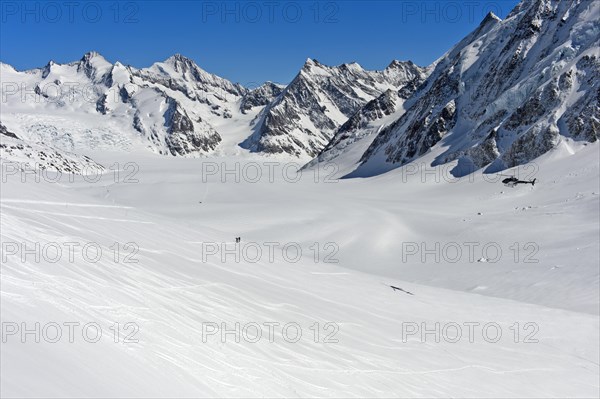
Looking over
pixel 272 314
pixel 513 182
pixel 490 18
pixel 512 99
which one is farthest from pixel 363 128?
pixel 272 314

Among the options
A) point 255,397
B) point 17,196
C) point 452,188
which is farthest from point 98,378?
point 452,188

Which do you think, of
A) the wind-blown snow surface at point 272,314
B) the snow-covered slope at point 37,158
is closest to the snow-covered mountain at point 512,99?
the wind-blown snow surface at point 272,314

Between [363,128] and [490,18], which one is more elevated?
[490,18]

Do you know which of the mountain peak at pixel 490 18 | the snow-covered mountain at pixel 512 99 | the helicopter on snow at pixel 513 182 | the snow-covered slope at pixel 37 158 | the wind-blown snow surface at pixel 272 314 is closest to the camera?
the wind-blown snow surface at pixel 272 314

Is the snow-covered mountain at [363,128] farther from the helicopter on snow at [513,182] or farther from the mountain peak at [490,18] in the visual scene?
the helicopter on snow at [513,182]

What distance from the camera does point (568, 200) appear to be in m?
30.6

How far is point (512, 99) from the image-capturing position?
57156 millimetres

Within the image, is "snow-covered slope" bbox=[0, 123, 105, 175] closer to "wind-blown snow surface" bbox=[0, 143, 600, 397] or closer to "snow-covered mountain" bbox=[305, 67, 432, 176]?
"snow-covered mountain" bbox=[305, 67, 432, 176]

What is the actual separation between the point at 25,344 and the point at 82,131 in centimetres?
18347

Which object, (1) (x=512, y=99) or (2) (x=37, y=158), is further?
(2) (x=37, y=158)

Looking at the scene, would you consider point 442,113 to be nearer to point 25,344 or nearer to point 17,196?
point 17,196

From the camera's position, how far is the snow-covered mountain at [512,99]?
47625 mm

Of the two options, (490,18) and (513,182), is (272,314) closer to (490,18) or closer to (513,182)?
(513,182)

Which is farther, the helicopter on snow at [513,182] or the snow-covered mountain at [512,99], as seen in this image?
the snow-covered mountain at [512,99]
